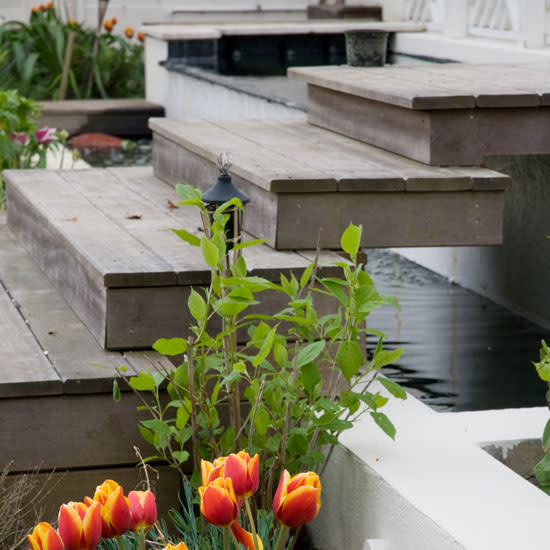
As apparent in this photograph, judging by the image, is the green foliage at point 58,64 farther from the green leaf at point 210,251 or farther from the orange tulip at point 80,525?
the orange tulip at point 80,525

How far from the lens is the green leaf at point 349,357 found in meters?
2.16

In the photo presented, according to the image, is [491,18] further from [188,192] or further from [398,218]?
[188,192]

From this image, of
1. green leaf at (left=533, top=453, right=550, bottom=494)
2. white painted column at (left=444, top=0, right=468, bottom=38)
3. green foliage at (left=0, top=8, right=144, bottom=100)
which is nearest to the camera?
green leaf at (left=533, top=453, right=550, bottom=494)

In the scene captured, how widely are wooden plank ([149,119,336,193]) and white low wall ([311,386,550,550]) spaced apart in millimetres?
672

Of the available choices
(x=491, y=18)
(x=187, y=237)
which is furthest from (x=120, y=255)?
(x=491, y=18)

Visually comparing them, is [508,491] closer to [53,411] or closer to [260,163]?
[53,411]

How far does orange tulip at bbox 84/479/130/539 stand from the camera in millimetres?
1700

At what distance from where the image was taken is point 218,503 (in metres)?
1.63

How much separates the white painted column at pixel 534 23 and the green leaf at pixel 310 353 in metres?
4.55

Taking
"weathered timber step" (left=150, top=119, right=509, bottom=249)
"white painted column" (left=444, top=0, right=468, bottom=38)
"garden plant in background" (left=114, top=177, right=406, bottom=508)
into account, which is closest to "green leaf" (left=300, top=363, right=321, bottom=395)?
"garden plant in background" (left=114, top=177, right=406, bottom=508)

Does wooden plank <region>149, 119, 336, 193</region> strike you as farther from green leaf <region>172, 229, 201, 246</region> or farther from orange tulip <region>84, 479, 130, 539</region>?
orange tulip <region>84, 479, 130, 539</region>

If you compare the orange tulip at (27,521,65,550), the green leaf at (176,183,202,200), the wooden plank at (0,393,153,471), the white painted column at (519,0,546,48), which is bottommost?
the wooden plank at (0,393,153,471)

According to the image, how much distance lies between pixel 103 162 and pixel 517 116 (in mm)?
4863

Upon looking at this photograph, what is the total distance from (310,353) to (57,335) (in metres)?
0.90
